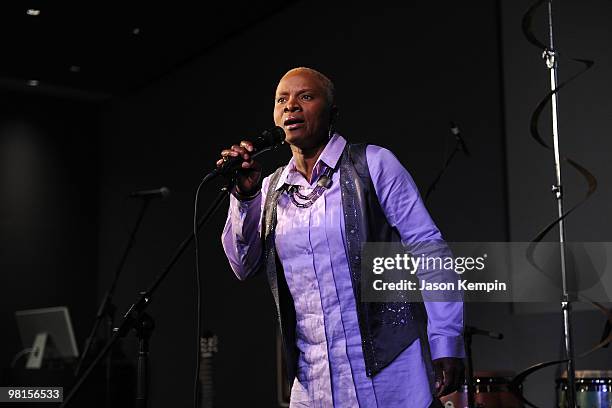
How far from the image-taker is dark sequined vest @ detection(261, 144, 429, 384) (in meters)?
1.80

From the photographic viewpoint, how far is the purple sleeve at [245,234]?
197 centimetres

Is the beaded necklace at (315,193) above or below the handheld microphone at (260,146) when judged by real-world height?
below

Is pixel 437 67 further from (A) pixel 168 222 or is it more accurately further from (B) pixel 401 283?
(A) pixel 168 222

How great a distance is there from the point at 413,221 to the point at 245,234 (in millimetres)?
423

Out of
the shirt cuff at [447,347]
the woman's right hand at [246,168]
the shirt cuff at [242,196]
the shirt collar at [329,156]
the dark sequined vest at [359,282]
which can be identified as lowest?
the shirt cuff at [447,347]

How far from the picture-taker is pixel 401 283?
6.63 feet

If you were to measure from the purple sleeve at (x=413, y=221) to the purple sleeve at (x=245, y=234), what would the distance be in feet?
0.97

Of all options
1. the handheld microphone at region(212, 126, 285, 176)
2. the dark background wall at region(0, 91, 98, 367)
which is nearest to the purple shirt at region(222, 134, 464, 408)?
the handheld microphone at region(212, 126, 285, 176)

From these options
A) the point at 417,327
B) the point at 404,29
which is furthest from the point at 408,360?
the point at 404,29

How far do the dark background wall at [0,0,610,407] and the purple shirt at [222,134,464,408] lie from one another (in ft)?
6.37

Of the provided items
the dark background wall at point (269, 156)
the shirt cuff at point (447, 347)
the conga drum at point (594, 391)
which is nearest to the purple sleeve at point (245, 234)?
the shirt cuff at point (447, 347)

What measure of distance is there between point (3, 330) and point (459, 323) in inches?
257

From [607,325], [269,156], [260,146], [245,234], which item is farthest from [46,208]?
[260,146]

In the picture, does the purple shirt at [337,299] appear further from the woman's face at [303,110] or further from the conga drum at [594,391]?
the conga drum at [594,391]
